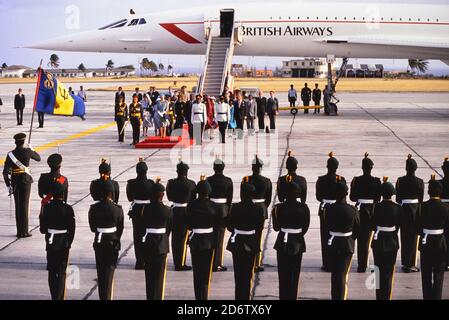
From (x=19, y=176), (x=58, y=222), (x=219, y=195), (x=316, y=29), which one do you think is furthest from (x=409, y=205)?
(x=316, y=29)

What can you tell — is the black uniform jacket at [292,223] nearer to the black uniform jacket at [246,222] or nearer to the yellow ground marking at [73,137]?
the black uniform jacket at [246,222]

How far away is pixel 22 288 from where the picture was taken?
31.2ft

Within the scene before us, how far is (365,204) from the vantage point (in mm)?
10648

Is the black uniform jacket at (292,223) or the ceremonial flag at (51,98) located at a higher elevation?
the ceremonial flag at (51,98)

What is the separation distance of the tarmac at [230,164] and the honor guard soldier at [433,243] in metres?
0.49

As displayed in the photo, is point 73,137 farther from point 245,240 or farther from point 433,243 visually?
point 433,243

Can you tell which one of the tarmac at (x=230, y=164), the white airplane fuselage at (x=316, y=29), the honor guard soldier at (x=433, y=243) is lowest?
the tarmac at (x=230, y=164)

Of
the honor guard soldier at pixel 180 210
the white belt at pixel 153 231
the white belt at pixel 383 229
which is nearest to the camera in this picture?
the white belt at pixel 153 231

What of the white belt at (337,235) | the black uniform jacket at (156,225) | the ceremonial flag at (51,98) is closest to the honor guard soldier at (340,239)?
the white belt at (337,235)

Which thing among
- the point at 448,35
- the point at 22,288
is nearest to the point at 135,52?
the point at 448,35

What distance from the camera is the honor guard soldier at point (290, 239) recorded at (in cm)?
877

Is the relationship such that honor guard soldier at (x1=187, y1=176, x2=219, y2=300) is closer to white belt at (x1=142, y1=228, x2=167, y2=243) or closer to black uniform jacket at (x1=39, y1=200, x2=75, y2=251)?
white belt at (x1=142, y1=228, x2=167, y2=243)
